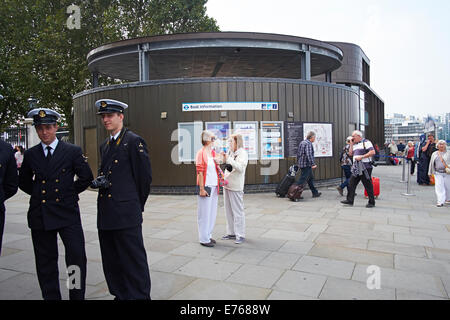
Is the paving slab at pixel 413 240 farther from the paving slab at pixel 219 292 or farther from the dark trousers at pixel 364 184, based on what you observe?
the paving slab at pixel 219 292

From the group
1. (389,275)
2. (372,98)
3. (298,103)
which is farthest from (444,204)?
(372,98)

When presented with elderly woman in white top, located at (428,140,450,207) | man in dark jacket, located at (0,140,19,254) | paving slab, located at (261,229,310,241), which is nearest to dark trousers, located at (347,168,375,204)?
elderly woman in white top, located at (428,140,450,207)

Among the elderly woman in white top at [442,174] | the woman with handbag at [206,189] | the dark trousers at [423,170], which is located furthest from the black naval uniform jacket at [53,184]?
the dark trousers at [423,170]

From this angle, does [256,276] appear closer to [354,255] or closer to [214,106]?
Answer: [354,255]

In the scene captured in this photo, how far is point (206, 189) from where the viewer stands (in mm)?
5301

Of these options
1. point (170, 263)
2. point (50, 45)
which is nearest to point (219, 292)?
point (170, 263)

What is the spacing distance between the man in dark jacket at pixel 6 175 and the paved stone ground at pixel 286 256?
1101mm

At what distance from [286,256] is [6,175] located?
11.4 ft

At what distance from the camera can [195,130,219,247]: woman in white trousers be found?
5289 millimetres

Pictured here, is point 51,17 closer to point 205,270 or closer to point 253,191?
point 253,191

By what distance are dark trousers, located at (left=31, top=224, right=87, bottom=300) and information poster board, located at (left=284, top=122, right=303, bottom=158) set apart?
8.75 m

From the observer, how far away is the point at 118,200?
3203 millimetres

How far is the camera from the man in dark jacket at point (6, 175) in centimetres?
312
